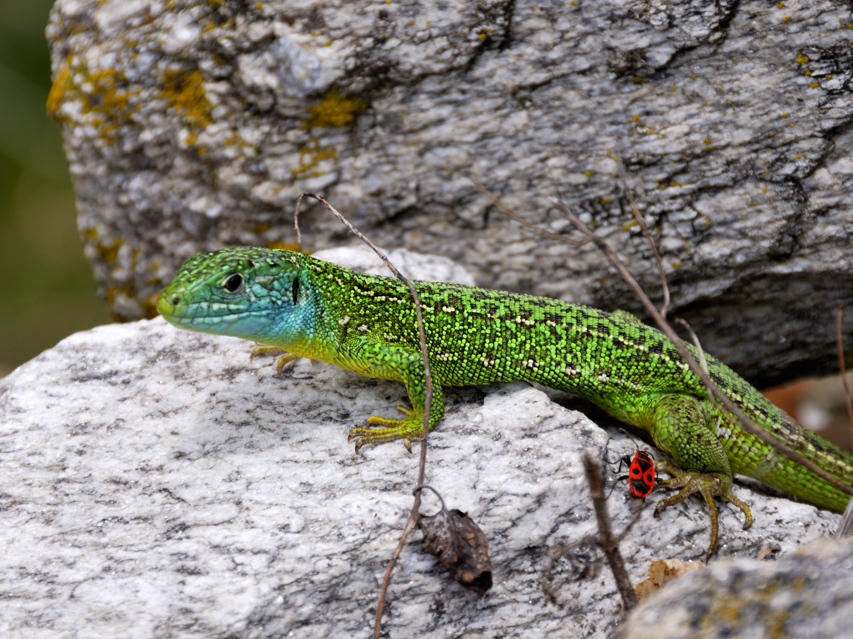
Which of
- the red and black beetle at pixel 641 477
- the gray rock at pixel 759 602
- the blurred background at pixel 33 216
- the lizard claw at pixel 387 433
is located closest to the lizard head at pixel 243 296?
the lizard claw at pixel 387 433

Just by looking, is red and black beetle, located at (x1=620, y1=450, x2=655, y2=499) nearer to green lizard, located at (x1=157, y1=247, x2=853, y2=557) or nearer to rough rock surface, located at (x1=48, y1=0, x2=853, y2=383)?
green lizard, located at (x1=157, y1=247, x2=853, y2=557)

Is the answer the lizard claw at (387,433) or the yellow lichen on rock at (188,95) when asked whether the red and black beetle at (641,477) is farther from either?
the yellow lichen on rock at (188,95)

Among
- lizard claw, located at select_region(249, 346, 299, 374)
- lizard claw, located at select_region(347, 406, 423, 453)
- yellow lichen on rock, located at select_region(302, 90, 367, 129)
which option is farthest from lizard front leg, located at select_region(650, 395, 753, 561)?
yellow lichen on rock, located at select_region(302, 90, 367, 129)

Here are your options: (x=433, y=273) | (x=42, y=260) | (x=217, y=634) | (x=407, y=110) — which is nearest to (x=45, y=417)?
(x=217, y=634)

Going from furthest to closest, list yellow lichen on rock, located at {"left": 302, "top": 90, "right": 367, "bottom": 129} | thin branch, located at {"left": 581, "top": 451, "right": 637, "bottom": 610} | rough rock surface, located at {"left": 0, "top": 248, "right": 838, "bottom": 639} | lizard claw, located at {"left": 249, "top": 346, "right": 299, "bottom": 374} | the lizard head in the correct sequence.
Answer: yellow lichen on rock, located at {"left": 302, "top": 90, "right": 367, "bottom": 129}
lizard claw, located at {"left": 249, "top": 346, "right": 299, "bottom": 374}
the lizard head
rough rock surface, located at {"left": 0, "top": 248, "right": 838, "bottom": 639}
thin branch, located at {"left": 581, "top": 451, "right": 637, "bottom": 610}

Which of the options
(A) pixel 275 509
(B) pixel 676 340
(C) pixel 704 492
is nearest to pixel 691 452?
(C) pixel 704 492

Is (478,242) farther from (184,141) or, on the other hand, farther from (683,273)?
(184,141)

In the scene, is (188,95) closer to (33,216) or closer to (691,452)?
(691,452)
